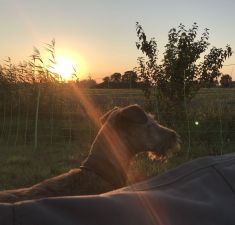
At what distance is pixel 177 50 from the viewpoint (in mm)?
11398

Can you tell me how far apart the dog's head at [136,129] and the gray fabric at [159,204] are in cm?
400

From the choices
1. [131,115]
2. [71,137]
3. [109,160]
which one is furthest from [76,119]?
[109,160]

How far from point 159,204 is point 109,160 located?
3905mm

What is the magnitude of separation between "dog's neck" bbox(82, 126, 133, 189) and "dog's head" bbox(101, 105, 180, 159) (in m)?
0.15

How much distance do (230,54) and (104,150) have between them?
7089 mm

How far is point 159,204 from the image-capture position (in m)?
1.22

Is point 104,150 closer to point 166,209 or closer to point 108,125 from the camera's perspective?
point 108,125

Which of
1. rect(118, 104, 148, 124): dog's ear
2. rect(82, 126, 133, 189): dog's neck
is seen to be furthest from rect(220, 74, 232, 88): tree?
rect(82, 126, 133, 189): dog's neck

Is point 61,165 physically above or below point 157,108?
below

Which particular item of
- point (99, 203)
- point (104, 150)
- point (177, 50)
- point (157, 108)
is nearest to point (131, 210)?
point (99, 203)

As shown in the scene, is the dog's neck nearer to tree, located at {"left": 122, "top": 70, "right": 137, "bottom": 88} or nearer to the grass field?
the grass field

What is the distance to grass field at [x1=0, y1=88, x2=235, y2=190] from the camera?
8.11 meters

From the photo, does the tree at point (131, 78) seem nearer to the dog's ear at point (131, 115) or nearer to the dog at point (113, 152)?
the dog at point (113, 152)

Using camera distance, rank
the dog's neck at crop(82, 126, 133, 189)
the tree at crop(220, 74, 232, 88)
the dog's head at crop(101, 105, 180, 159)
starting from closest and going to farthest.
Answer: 1. the dog's neck at crop(82, 126, 133, 189)
2. the dog's head at crop(101, 105, 180, 159)
3. the tree at crop(220, 74, 232, 88)
